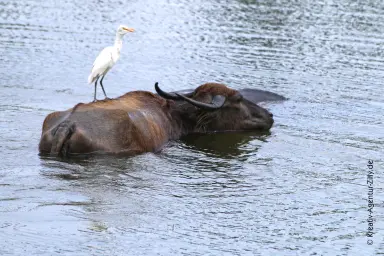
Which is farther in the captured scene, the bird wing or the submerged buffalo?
the bird wing

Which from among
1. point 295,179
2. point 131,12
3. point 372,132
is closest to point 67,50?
point 131,12

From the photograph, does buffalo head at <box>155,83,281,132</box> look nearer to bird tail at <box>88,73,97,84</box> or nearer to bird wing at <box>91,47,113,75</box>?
bird wing at <box>91,47,113,75</box>

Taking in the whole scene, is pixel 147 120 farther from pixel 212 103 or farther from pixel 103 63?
pixel 212 103

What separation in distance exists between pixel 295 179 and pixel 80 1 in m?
14.5

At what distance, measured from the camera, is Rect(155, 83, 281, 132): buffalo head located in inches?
555

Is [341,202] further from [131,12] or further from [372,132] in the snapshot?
[131,12]

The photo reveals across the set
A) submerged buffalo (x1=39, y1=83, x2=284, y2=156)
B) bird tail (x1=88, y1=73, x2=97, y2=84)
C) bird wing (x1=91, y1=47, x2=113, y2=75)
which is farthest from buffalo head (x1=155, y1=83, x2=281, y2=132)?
bird tail (x1=88, y1=73, x2=97, y2=84)

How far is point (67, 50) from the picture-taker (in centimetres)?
1895

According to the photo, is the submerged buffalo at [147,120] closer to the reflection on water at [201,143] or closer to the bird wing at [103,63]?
the reflection on water at [201,143]

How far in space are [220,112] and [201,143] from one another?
1.00 m

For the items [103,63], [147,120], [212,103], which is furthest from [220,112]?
[147,120]

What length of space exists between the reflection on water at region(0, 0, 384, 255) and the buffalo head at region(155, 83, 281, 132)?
0.29 meters

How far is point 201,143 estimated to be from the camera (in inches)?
535

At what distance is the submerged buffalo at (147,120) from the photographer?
1166 cm
